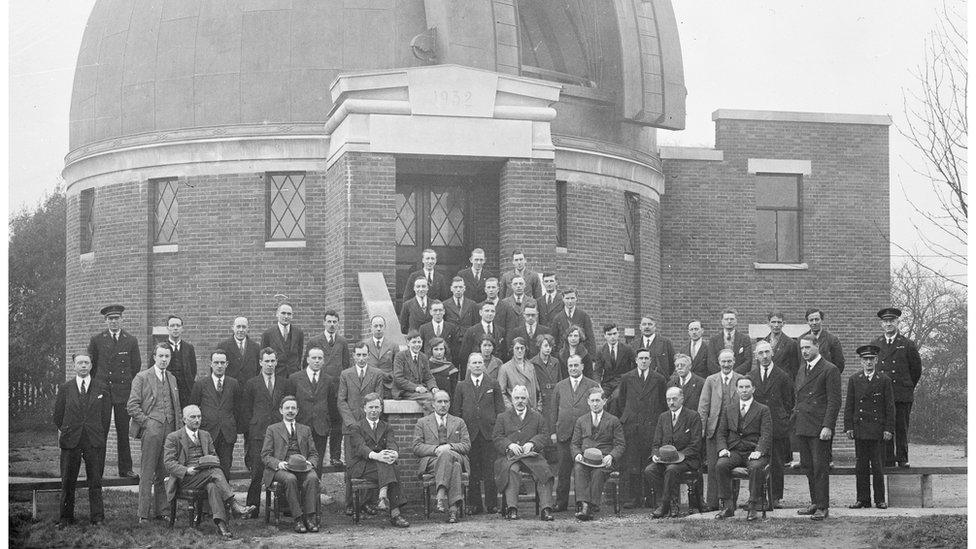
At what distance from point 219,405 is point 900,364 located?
8.53 metres

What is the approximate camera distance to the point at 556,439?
627 inches

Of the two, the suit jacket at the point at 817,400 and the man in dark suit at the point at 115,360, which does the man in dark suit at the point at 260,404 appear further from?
the suit jacket at the point at 817,400

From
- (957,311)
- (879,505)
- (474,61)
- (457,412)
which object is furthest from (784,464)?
(957,311)

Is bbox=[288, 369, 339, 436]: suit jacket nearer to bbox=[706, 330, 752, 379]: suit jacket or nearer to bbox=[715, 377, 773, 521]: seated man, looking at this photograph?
bbox=[715, 377, 773, 521]: seated man

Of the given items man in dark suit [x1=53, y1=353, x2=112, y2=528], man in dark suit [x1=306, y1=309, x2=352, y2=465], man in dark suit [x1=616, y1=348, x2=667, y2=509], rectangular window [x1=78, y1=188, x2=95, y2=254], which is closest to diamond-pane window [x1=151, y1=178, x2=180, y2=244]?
rectangular window [x1=78, y1=188, x2=95, y2=254]

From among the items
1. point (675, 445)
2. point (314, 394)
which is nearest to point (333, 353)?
point (314, 394)

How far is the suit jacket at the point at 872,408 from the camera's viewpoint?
52.9 ft

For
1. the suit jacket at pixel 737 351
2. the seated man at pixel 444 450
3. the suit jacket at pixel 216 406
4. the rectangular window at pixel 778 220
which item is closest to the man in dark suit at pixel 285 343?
the suit jacket at pixel 216 406

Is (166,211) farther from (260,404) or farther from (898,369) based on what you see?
(898,369)

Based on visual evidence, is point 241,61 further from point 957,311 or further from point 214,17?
point 957,311

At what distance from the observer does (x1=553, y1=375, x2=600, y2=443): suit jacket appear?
1585cm

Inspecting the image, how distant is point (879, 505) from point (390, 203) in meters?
7.92

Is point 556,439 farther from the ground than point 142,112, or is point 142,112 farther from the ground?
point 142,112

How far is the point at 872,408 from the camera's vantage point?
16.1 metres
